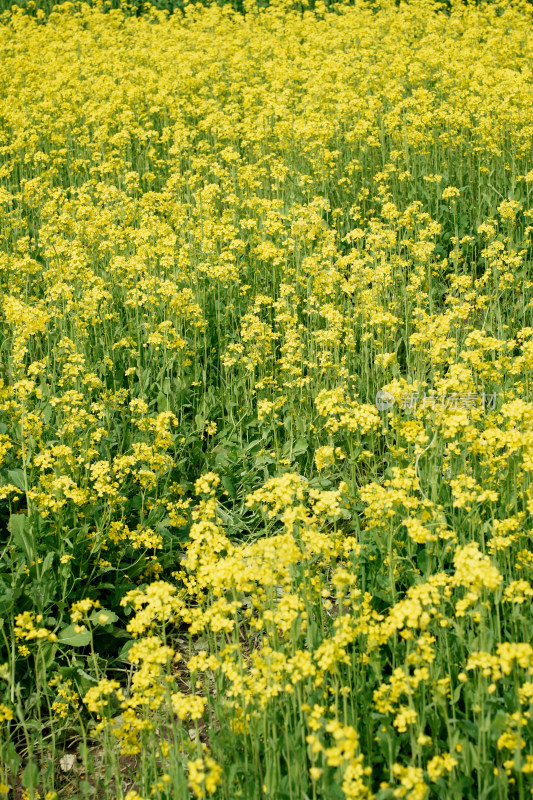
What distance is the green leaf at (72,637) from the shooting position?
319 centimetres

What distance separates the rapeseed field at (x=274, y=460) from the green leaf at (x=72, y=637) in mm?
71

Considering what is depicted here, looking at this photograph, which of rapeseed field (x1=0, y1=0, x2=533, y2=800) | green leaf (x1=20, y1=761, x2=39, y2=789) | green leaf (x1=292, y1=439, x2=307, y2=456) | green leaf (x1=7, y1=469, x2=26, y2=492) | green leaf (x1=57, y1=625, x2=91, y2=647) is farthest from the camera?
green leaf (x1=292, y1=439, x2=307, y2=456)

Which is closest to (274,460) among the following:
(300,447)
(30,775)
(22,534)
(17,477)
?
(300,447)

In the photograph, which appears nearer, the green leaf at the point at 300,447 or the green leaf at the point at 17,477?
the green leaf at the point at 17,477

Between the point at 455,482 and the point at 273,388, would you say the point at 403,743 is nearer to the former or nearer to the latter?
the point at 455,482

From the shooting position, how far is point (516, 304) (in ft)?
17.8

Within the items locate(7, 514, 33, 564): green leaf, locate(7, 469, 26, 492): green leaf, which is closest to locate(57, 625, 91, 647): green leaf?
→ locate(7, 514, 33, 564): green leaf

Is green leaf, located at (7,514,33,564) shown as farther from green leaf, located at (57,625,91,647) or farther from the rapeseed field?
green leaf, located at (57,625,91,647)

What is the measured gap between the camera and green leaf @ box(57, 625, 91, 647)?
3.19m

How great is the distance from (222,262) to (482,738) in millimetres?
3714

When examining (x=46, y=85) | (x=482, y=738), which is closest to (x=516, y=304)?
(x=482, y=738)

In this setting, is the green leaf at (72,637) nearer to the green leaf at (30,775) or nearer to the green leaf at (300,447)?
the green leaf at (30,775)

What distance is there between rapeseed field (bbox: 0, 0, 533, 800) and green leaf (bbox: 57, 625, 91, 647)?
71 millimetres

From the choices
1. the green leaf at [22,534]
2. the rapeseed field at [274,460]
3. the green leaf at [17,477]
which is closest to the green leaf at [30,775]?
the rapeseed field at [274,460]
